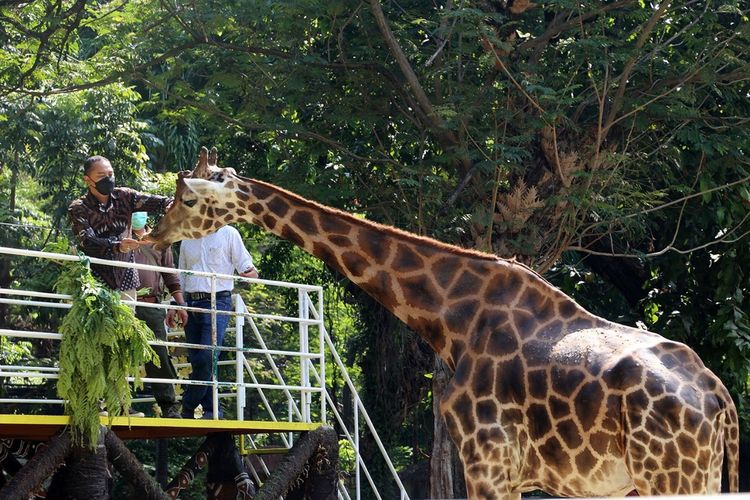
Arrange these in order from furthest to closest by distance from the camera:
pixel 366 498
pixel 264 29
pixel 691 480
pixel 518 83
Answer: pixel 366 498 → pixel 264 29 → pixel 518 83 → pixel 691 480

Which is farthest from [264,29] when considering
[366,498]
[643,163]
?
[366,498]

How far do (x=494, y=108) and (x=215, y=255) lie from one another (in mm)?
4765

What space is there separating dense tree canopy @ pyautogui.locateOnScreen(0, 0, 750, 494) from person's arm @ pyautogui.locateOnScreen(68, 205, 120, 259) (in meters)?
4.96

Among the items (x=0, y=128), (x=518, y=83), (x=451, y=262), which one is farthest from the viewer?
(x=0, y=128)

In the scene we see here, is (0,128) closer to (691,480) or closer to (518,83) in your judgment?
(518,83)

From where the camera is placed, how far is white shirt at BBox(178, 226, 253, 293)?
37.6 ft

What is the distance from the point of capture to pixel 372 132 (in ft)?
54.3

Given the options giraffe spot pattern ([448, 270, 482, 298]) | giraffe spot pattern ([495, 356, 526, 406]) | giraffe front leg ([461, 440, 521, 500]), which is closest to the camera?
giraffe front leg ([461, 440, 521, 500])

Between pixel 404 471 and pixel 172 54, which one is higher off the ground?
pixel 172 54

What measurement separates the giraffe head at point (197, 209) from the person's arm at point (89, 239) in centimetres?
42

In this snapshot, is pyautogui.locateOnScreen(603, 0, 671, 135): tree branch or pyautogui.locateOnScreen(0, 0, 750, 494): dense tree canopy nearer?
pyautogui.locateOnScreen(603, 0, 671, 135): tree branch

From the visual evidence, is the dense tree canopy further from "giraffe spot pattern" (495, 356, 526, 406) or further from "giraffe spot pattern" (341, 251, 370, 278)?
"giraffe spot pattern" (495, 356, 526, 406)

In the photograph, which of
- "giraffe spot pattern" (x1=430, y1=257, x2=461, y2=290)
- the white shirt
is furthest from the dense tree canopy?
"giraffe spot pattern" (x1=430, y1=257, x2=461, y2=290)

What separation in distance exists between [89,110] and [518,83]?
8401 millimetres
